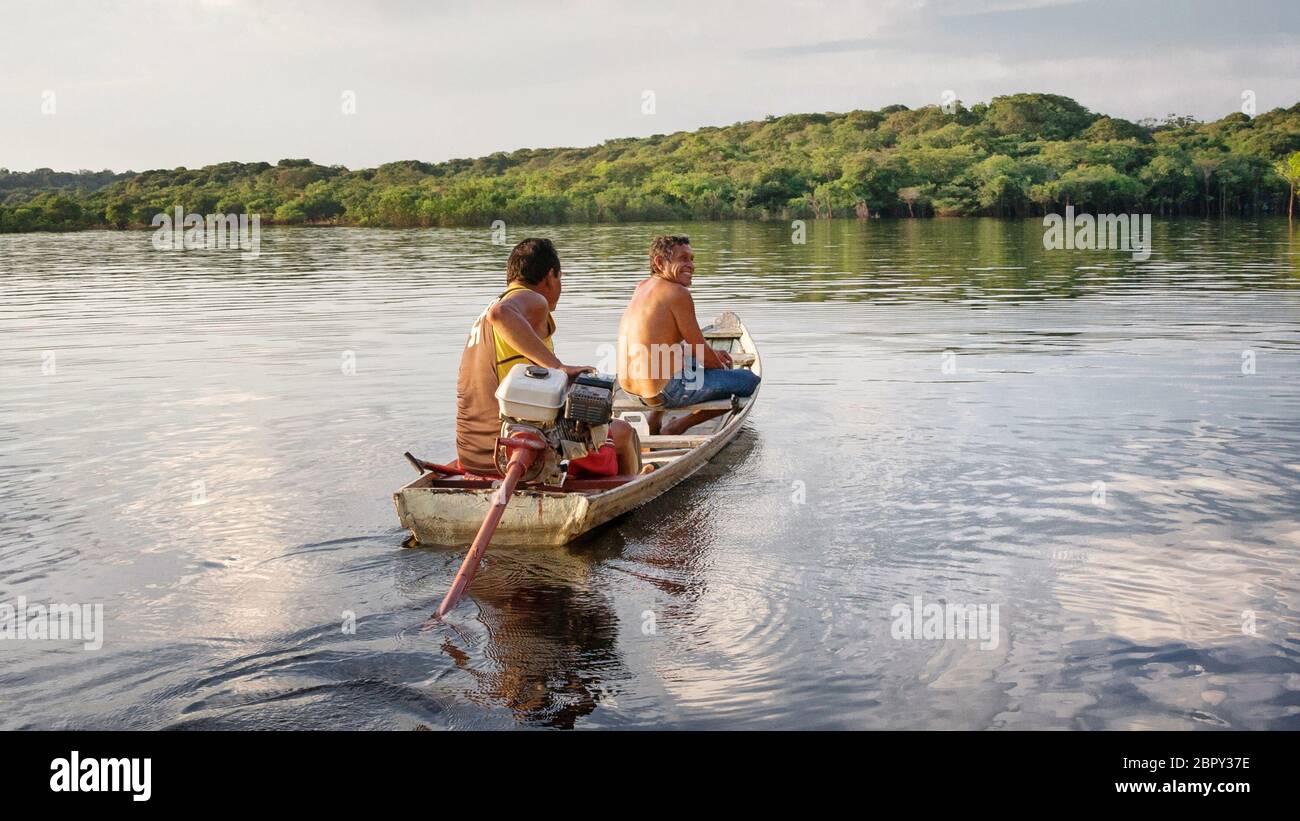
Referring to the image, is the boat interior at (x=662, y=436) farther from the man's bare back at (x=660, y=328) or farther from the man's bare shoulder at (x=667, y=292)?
the man's bare shoulder at (x=667, y=292)

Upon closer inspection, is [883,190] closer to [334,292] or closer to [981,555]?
[334,292]

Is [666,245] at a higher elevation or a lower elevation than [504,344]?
higher

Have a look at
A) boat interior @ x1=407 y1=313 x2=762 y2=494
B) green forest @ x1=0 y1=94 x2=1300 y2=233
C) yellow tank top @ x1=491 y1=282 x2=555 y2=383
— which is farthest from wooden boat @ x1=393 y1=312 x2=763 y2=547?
green forest @ x1=0 y1=94 x2=1300 y2=233

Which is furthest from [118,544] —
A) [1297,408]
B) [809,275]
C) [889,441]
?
[809,275]

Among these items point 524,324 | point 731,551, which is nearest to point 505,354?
point 524,324

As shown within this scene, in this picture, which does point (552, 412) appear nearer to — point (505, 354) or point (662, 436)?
point (505, 354)

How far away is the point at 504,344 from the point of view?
667 cm

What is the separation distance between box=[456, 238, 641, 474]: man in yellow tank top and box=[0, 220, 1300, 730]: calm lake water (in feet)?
2.34

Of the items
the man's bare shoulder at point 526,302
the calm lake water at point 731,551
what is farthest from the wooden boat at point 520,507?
the man's bare shoulder at point 526,302

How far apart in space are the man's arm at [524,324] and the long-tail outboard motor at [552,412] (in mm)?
158

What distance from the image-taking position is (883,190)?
93.8 meters

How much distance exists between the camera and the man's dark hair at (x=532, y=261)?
22.1 feet

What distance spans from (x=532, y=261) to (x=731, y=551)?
205 centimetres
